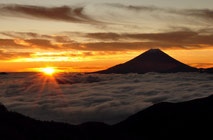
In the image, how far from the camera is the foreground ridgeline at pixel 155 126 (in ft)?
120

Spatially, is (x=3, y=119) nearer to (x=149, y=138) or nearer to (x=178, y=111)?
(x=149, y=138)

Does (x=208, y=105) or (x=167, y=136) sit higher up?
(x=208, y=105)

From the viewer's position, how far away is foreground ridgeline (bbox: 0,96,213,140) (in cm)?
3648

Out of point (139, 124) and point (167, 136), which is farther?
point (139, 124)

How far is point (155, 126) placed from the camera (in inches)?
2884

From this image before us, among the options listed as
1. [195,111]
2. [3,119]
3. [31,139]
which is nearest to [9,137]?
[31,139]

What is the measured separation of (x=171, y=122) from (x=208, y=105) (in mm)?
12613

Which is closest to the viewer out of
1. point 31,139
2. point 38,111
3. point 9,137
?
point 9,137

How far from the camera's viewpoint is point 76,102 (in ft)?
429

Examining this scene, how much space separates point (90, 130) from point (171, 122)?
126ft

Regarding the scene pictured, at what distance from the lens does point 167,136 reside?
6531 cm

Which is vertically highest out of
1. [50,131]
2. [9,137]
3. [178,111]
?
[9,137]

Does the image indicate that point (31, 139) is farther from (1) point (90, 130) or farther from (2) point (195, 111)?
(2) point (195, 111)

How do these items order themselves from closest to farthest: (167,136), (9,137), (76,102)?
1. (9,137)
2. (167,136)
3. (76,102)
